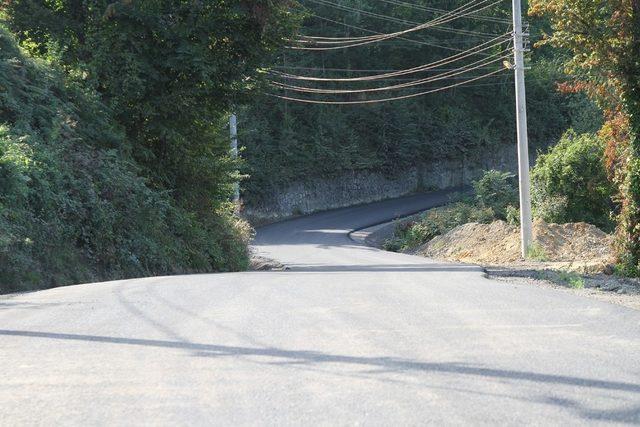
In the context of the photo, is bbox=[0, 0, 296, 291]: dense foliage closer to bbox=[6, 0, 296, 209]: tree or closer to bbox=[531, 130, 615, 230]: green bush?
bbox=[6, 0, 296, 209]: tree

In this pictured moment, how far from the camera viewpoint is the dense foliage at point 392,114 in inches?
2338

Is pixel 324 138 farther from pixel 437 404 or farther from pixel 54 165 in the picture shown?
Answer: pixel 437 404

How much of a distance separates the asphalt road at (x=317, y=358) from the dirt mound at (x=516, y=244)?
12.7 m

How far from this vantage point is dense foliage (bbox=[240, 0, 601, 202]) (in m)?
59.4

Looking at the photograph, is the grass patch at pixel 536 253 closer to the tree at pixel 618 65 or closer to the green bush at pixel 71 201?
the tree at pixel 618 65

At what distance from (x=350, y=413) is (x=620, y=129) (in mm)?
17282

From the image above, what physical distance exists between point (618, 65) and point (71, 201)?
12974mm

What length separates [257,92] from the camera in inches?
1094

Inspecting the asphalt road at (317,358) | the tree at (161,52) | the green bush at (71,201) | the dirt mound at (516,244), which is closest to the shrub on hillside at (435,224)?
the dirt mound at (516,244)

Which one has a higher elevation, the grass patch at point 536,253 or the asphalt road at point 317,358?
the asphalt road at point 317,358

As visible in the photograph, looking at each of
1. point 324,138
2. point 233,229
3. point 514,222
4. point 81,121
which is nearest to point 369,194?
point 324,138

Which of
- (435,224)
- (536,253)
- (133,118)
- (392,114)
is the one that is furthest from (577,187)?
(392,114)

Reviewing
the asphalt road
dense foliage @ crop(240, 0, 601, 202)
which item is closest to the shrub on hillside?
dense foliage @ crop(240, 0, 601, 202)

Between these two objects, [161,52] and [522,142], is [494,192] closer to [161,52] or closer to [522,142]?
[522,142]
